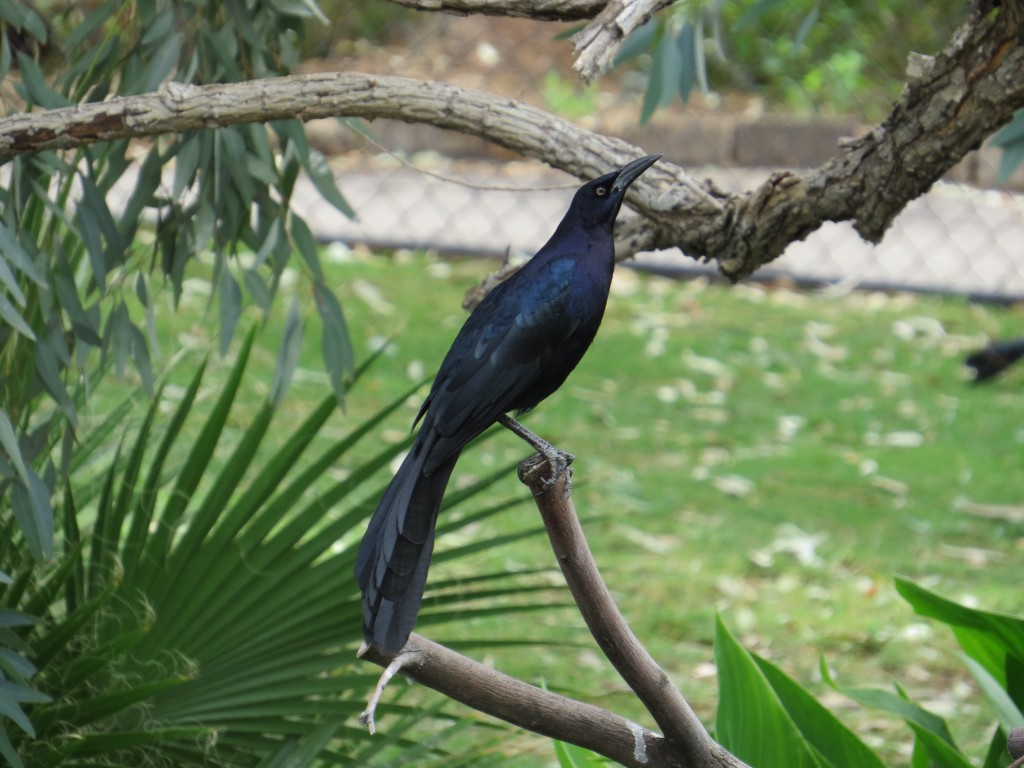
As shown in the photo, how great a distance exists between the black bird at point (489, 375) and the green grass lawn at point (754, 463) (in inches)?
59.7

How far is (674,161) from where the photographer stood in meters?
7.20

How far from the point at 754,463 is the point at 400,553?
3.30m

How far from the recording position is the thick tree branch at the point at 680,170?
67.9 inches

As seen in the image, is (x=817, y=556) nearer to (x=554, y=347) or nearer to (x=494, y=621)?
(x=494, y=621)

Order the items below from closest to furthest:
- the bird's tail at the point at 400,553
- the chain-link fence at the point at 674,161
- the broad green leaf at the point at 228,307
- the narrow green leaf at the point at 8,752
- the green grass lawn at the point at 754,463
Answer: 1. the bird's tail at the point at 400,553
2. the narrow green leaf at the point at 8,752
3. the broad green leaf at the point at 228,307
4. the green grass lawn at the point at 754,463
5. the chain-link fence at the point at 674,161

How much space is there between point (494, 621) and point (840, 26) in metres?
5.68

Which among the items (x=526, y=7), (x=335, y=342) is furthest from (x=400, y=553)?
(x=335, y=342)

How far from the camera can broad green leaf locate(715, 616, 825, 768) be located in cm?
181

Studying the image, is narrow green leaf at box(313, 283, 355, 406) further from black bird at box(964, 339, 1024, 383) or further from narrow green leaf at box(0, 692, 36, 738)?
black bird at box(964, 339, 1024, 383)

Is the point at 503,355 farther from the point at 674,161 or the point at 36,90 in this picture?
the point at 674,161

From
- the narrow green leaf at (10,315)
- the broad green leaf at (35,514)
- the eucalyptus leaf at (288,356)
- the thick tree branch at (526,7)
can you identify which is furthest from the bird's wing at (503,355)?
the eucalyptus leaf at (288,356)

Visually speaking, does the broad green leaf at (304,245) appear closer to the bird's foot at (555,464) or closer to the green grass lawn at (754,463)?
the bird's foot at (555,464)

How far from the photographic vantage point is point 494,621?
11.6ft

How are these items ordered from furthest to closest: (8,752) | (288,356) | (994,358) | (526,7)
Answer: (994,358), (288,356), (8,752), (526,7)
